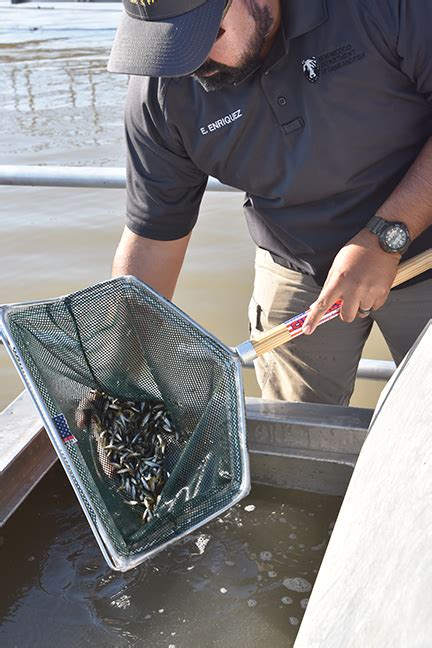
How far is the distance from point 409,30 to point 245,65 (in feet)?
1.34

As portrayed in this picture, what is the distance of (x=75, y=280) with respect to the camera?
17.6 ft

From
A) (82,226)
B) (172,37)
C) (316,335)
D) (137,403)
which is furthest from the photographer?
(82,226)

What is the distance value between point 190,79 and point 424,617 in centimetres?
158

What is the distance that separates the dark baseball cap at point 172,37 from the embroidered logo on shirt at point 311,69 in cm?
29

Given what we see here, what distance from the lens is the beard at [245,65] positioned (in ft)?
6.25

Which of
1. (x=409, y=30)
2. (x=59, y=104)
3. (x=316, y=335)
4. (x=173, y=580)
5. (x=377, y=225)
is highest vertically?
(x=409, y=30)

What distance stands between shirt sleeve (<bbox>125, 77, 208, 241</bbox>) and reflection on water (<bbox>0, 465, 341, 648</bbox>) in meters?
0.83

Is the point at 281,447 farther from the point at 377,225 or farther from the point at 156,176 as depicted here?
the point at 156,176

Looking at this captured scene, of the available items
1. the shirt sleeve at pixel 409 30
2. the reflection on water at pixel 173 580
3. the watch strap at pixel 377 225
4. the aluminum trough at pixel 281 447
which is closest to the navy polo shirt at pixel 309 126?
the shirt sleeve at pixel 409 30

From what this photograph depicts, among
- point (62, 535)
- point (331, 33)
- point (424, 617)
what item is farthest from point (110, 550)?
point (331, 33)

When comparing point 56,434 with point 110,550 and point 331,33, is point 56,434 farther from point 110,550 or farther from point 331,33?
point 331,33

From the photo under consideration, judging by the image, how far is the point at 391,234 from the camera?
6.43 ft

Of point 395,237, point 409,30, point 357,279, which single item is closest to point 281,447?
point 357,279

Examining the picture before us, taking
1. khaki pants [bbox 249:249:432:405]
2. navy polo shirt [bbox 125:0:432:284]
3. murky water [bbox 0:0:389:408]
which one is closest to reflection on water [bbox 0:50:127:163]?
murky water [bbox 0:0:389:408]
